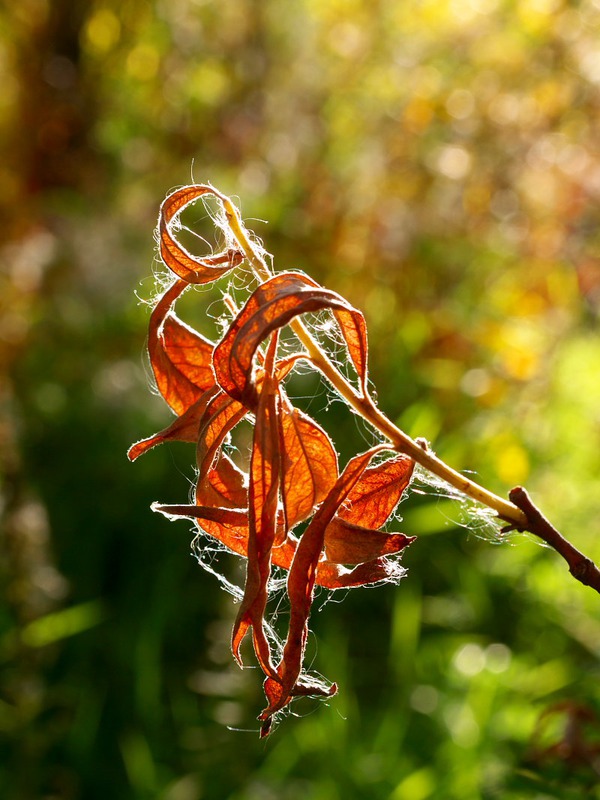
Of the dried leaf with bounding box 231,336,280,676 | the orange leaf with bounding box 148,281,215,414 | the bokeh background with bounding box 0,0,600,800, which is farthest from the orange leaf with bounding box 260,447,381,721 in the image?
the bokeh background with bounding box 0,0,600,800

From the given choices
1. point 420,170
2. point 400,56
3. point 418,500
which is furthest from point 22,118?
point 418,500

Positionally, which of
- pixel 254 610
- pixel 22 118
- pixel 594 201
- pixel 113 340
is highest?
pixel 22 118

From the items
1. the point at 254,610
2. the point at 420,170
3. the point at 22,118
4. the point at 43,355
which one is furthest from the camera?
the point at 22,118

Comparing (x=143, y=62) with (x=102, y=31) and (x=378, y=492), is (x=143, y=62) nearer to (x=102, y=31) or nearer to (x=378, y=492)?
(x=102, y=31)

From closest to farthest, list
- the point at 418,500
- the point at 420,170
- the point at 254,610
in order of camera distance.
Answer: the point at 254,610
the point at 418,500
the point at 420,170

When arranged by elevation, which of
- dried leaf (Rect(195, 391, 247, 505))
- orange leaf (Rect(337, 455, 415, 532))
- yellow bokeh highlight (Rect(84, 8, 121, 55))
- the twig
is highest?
yellow bokeh highlight (Rect(84, 8, 121, 55))

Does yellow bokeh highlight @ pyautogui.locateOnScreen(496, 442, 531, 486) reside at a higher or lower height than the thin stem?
lower

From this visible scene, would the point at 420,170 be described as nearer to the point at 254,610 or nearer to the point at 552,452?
the point at 552,452

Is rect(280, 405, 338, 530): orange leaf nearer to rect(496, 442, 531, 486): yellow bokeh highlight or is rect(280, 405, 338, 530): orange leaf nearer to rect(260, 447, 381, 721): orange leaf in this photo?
rect(260, 447, 381, 721): orange leaf
